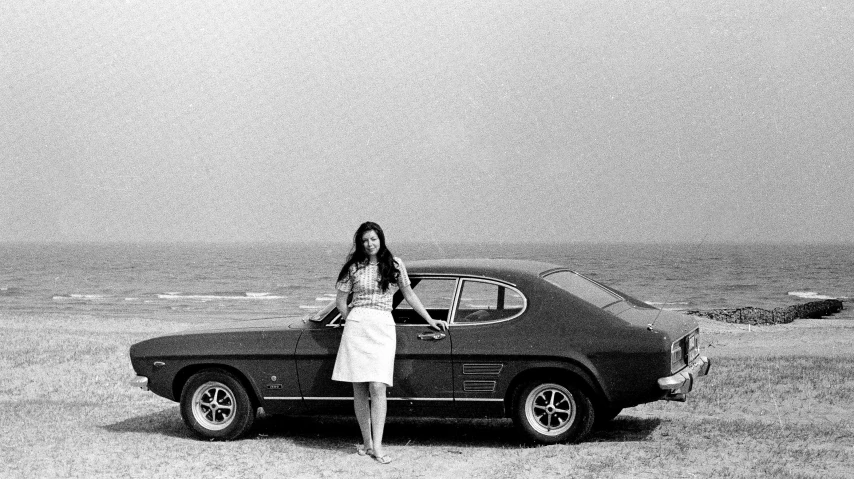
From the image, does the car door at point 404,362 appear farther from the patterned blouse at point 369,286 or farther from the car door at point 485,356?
the patterned blouse at point 369,286

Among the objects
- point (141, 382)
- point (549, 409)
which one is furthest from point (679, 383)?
point (141, 382)

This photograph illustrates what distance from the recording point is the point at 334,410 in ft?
26.5

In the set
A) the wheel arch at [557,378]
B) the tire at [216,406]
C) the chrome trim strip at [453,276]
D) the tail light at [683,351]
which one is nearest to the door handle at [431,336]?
the chrome trim strip at [453,276]

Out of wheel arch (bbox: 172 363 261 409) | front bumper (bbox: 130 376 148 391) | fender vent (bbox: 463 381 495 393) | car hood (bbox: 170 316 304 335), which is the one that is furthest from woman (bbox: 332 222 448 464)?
front bumper (bbox: 130 376 148 391)

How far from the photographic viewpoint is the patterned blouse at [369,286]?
297 inches

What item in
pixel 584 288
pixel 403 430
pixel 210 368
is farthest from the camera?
pixel 403 430

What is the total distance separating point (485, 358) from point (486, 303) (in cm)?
64

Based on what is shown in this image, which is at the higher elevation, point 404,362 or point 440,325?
point 440,325

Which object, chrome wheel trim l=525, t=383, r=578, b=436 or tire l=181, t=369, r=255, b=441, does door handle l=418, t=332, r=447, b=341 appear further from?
tire l=181, t=369, r=255, b=441

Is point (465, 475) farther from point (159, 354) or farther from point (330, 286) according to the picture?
point (330, 286)

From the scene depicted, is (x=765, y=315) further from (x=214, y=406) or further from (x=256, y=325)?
(x=214, y=406)

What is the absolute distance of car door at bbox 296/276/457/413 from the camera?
25.6 feet

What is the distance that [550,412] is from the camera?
771 cm

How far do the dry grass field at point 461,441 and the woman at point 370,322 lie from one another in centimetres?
41
